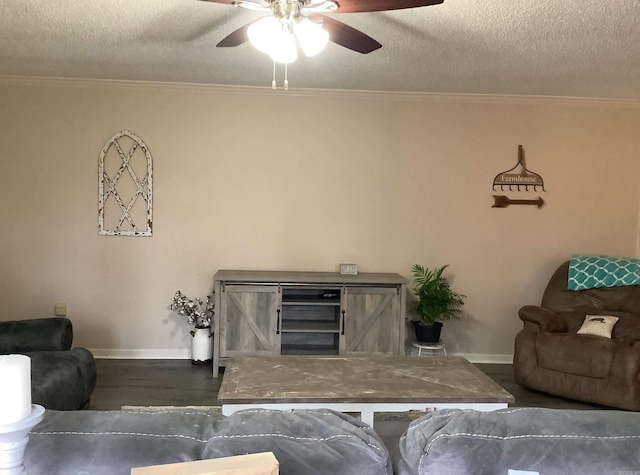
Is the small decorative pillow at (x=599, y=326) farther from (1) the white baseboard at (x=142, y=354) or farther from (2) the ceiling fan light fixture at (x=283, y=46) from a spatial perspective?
(1) the white baseboard at (x=142, y=354)

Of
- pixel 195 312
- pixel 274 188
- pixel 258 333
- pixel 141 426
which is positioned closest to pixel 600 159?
pixel 274 188

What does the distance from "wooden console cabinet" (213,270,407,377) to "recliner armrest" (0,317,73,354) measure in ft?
4.15

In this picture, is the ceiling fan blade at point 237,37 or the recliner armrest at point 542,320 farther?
the recliner armrest at point 542,320

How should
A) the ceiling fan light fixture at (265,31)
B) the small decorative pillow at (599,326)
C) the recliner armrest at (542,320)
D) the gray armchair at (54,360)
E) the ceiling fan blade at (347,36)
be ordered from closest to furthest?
the ceiling fan light fixture at (265,31) < the ceiling fan blade at (347,36) < the gray armchair at (54,360) < the small decorative pillow at (599,326) < the recliner armrest at (542,320)

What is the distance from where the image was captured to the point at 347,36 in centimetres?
259

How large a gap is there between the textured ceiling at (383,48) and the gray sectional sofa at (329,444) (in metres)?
2.28

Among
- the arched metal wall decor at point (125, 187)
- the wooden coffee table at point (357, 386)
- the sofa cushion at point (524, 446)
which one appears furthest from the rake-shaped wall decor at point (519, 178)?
the sofa cushion at point (524, 446)

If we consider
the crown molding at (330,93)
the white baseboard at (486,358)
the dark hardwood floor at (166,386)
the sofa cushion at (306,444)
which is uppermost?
the crown molding at (330,93)

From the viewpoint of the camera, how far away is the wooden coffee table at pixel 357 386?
8.46 feet

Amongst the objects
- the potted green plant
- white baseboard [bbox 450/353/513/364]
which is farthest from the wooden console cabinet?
white baseboard [bbox 450/353/513/364]

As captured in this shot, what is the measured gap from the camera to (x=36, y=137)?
4.66 meters

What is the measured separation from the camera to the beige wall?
468 cm

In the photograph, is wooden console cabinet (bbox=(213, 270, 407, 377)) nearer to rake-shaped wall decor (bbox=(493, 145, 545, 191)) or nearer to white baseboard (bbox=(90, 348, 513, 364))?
white baseboard (bbox=(90, 348, 513, 364))

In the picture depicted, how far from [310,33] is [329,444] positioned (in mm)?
1809
